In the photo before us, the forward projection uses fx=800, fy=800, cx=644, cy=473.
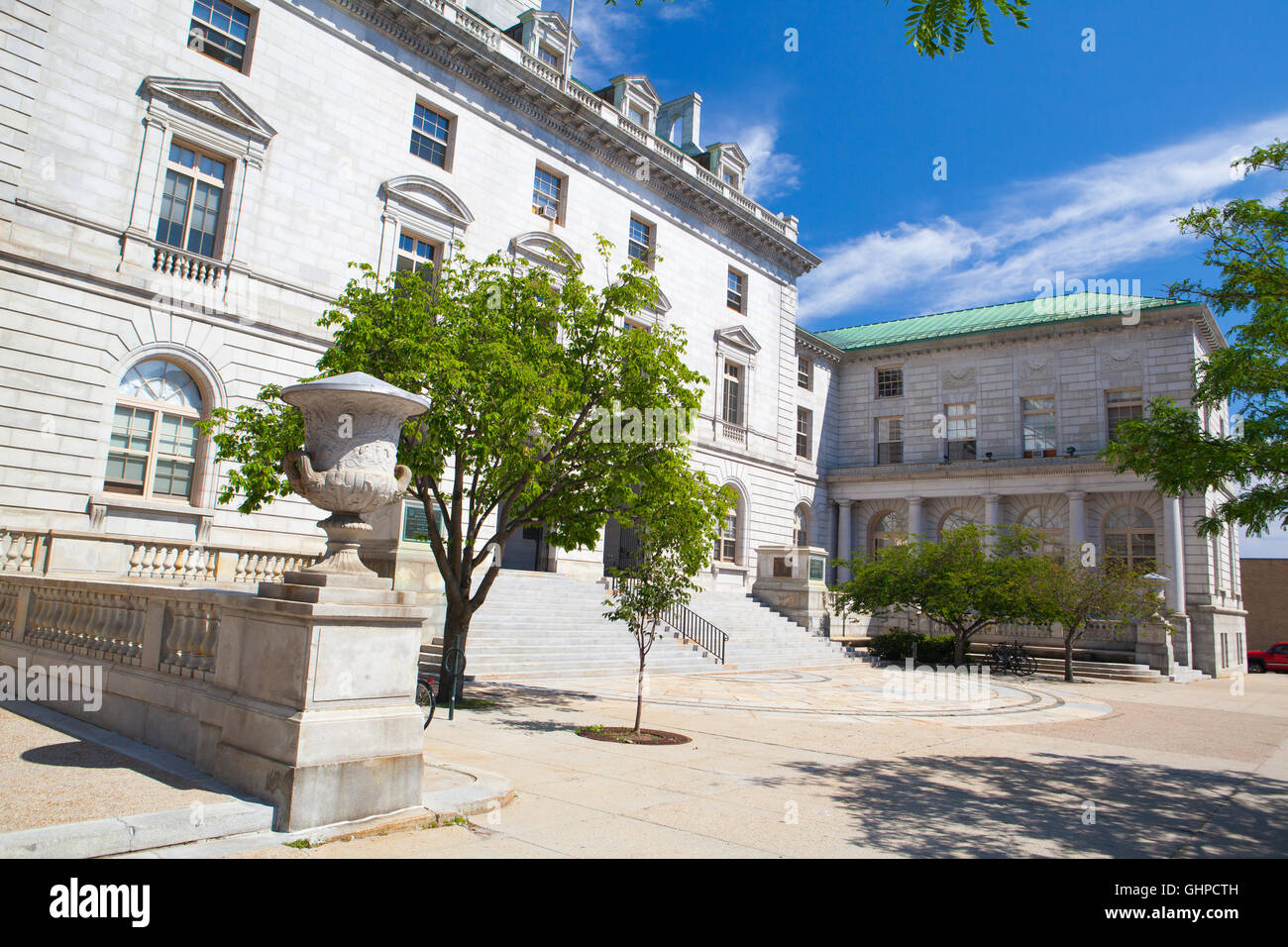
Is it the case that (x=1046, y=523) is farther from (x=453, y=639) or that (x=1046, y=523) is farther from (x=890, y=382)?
(x=453, y=639)

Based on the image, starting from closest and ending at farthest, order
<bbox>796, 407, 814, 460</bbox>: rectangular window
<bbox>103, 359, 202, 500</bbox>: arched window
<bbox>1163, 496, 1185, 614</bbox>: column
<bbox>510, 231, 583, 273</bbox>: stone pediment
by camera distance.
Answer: <bbox>103, 359, 202, 500</bbox>: arched window < <bbox>510, 231, 583, 273</bbox>: stone pediment < <bbox>1163, 496, 1185, 614</bbox>: column < <bbox>796, 407, 814, 460</bbox>: rectangular window

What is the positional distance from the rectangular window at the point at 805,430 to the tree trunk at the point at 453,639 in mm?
31924

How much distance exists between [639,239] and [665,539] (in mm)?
21941

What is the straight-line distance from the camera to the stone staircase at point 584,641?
56.3 feet

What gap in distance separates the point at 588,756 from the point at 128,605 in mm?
5192

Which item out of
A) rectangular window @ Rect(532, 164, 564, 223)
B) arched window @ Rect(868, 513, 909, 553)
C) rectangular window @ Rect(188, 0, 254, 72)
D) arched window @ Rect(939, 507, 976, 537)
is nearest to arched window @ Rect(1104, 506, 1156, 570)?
arched window @ Rect(939, 507, 976, 537)

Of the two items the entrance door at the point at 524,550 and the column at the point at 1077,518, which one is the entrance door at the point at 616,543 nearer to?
the entrance door at the point at 524,550

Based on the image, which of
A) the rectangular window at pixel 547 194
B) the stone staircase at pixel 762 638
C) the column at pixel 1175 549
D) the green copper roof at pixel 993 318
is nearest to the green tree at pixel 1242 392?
the stone staircase at pixel 762 638

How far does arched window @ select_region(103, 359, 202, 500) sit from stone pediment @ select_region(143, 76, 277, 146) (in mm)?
5959

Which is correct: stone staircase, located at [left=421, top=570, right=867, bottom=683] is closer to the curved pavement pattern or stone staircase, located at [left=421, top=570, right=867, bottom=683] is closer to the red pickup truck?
the curved pavement pattern

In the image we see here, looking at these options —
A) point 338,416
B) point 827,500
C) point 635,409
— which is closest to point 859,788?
point 338,416

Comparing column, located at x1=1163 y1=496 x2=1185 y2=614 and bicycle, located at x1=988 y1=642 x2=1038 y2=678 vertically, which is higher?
column, located at x1=1163 y1=496 x2=1185 y2=614

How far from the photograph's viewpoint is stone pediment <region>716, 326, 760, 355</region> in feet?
112

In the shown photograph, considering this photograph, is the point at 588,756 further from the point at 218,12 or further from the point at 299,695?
the point at 218,12
